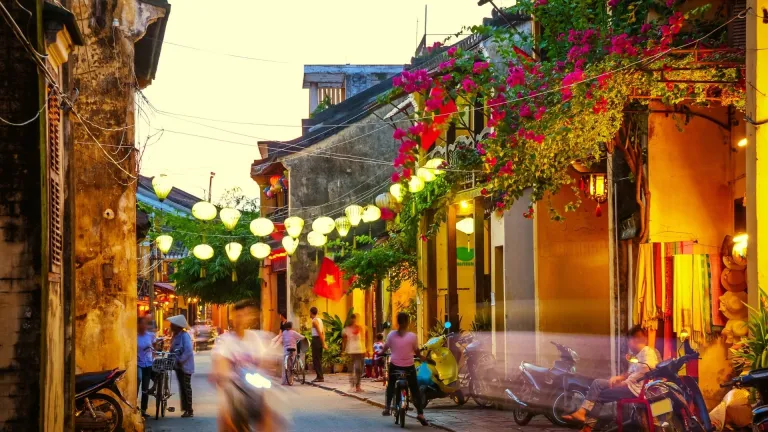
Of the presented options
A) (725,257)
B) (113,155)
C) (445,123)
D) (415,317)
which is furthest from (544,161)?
(415,317)

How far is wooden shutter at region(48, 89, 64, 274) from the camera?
10.4 meters

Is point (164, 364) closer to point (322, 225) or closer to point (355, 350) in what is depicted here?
point (355, 350)

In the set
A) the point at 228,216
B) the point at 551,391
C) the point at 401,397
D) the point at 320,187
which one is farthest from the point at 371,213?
the point at 320,187

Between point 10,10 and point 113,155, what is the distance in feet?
20.6

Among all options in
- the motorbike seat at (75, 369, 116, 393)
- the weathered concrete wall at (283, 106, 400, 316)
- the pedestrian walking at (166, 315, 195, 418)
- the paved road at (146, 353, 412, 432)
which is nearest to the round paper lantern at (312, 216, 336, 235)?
the paved road at (146, 353, 412, 432)

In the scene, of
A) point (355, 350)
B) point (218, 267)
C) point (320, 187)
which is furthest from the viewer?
point (218, 267)

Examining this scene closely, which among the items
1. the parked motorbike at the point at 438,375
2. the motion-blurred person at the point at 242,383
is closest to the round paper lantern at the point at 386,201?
the parked motorbike at the point at 438,375

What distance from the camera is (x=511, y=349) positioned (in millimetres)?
21125

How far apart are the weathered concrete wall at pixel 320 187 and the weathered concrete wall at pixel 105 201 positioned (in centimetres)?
1995

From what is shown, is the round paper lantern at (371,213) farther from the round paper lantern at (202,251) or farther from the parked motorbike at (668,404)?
the parked motorbike at (668,404)

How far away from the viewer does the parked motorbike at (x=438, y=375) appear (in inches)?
700

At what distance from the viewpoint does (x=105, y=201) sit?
15.8 meters

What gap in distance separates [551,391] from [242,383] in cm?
556

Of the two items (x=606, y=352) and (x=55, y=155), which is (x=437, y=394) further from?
(x=55, y=155)
